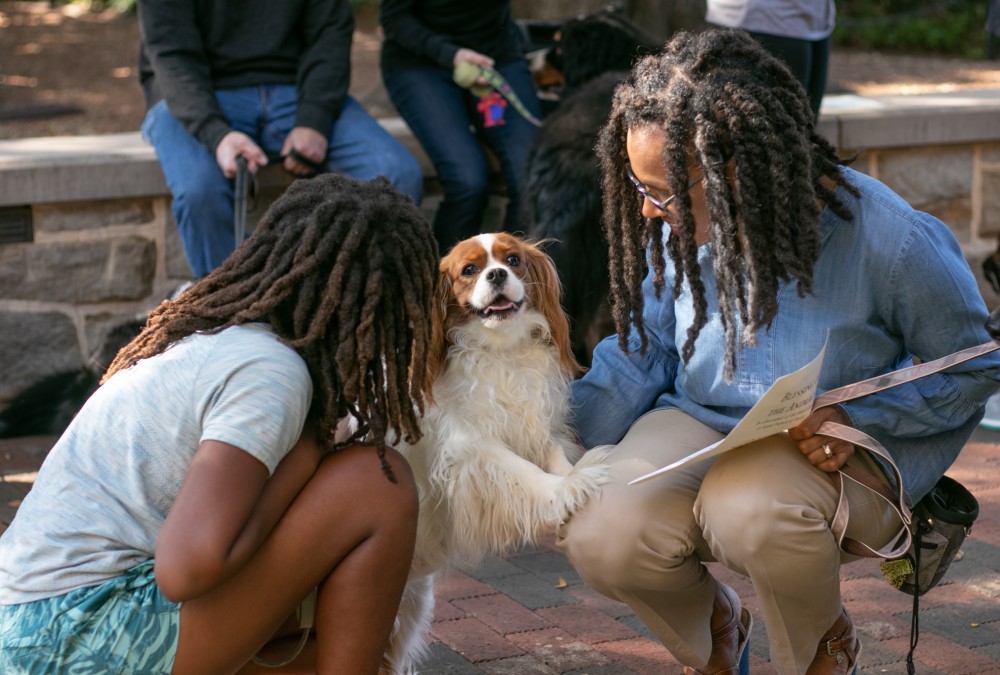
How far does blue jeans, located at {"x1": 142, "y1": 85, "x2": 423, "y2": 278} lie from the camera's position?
14.9 feet

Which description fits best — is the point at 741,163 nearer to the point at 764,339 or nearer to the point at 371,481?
the point at 764,339

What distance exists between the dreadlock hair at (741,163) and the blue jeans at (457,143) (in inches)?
95.8

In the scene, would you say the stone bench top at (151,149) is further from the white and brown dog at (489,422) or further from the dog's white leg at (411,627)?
the dog's white leg at (411,627)

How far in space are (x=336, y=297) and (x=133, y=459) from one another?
19.5 inches

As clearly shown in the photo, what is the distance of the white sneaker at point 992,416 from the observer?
4.85 meters

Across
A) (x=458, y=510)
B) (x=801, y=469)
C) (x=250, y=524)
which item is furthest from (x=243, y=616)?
(x=801, y=469)

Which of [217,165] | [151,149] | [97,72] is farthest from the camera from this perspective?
[97,72]

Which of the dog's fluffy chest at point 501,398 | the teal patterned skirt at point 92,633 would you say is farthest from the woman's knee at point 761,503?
the teal patterned skirt at point 92,633

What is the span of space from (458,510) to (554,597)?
699mm

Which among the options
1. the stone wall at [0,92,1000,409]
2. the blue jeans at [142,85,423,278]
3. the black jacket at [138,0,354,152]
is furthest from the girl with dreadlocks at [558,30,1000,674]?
the stone wall at [0,92,1000,409]

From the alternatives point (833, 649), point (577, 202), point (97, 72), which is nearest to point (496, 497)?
point (833, 649)

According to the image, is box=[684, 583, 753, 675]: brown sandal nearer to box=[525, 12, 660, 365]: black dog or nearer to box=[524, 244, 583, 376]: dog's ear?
box=[524, 244, 583, 376]: dog's ear

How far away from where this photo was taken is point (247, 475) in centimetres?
218

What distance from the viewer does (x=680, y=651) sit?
276 centimetres
